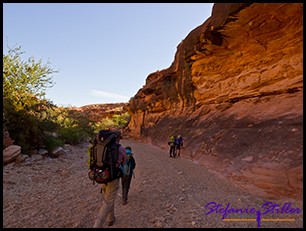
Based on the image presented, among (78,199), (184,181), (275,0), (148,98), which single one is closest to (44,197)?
(78,199)

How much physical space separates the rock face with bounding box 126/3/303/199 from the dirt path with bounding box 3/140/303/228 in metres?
0.95

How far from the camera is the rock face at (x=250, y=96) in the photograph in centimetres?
593

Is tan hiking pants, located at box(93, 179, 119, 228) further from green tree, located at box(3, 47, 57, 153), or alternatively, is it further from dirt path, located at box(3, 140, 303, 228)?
green tree, located at box(3, 47, 57, 153)

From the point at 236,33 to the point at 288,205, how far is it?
9.36 metres

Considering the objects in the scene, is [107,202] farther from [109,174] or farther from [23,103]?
[23,103]

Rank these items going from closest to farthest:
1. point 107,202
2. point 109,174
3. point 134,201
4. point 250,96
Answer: point 109,174, point 107,202, point 134,201, point 250,96

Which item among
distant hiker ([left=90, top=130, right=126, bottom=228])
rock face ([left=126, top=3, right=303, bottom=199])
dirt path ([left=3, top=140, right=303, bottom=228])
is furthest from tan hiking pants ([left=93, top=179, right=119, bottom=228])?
rock face ([left=126, top=3, right=303, bottom=199])

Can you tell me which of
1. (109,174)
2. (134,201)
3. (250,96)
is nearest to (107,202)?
(109,174)

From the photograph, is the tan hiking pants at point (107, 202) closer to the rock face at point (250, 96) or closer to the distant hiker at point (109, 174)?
the distant hiker at point (109, 174)

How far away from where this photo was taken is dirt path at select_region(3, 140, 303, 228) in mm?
3834

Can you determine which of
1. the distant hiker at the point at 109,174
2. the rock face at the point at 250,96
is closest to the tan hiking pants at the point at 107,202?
the distant hiker at the point at 109,174

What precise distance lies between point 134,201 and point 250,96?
843cm

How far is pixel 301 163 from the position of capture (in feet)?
16.7

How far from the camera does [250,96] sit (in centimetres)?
1030
